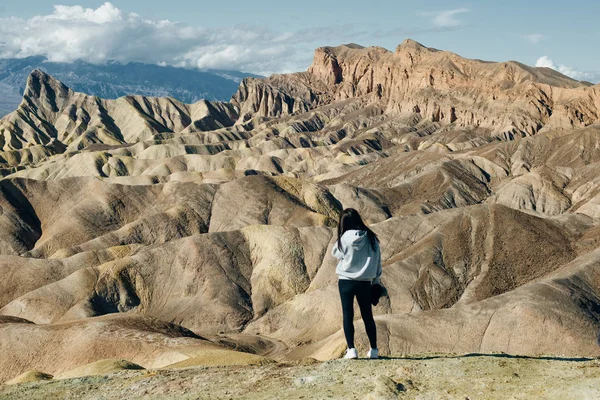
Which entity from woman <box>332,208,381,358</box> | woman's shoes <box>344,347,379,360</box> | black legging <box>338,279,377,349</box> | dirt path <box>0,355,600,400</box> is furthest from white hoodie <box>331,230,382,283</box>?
woman's shoes <box>344,347,379,360</box>

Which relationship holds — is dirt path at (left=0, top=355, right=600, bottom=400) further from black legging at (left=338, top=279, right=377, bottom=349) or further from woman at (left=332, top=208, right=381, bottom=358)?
woman at (left=332, top=208, right=381, bottom=358)

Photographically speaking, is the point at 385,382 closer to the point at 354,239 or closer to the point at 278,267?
the point at 354,239

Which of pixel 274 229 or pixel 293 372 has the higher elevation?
pixel 293 372

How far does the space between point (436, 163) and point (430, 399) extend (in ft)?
452

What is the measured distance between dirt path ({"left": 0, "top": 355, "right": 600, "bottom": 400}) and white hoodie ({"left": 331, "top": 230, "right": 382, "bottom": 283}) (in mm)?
2532

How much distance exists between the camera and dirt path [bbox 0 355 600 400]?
13.9 meters

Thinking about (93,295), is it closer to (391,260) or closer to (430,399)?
(391,260)

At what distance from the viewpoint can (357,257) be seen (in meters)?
14.1

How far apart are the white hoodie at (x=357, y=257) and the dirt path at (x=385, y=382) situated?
8.31 ft

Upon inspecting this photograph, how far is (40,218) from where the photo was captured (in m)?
105

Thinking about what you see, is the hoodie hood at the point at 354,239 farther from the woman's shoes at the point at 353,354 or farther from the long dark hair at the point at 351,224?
the woman's shoes at the point at 353,354

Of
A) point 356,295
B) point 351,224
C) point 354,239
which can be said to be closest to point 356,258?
point 354,239

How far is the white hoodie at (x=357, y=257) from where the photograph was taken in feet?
46.0

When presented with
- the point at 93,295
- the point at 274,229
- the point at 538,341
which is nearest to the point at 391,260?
the point at 274,229
